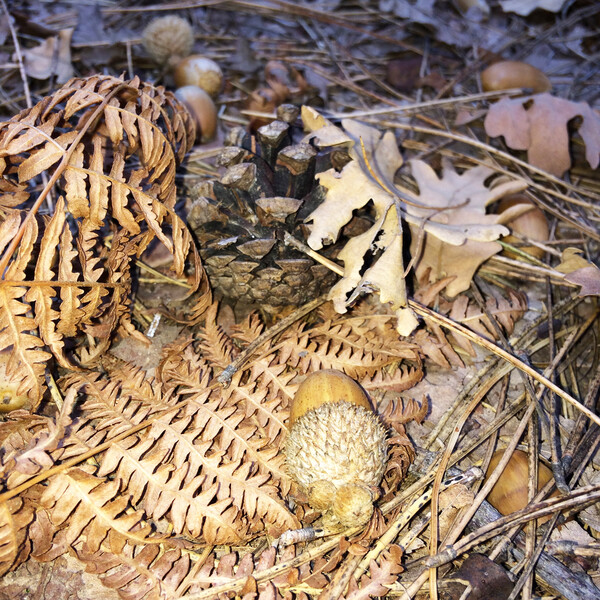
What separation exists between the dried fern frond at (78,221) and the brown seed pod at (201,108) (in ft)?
3.26

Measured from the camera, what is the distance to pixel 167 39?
3.60 m

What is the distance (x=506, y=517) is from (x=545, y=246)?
1.51m

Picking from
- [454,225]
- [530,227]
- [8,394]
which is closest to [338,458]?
[8,394]

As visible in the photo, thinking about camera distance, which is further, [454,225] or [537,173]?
[537,173]

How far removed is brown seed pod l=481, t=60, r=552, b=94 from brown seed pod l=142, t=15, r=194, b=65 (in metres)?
2.12

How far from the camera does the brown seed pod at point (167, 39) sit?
11.8 ft

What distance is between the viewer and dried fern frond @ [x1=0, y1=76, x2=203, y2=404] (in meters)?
1.71

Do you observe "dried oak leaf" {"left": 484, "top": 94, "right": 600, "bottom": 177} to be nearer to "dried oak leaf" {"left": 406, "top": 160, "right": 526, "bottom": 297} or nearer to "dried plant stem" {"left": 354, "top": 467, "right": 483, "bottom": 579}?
"dried oak leaf" {"left": 406, "top": 160, "right": 526, "bottom": 297}

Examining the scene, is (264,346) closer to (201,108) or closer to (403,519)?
(403,519)

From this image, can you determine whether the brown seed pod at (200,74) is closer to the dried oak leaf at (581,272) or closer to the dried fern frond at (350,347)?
the dried fern frond at (350,347)

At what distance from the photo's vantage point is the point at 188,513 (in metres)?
1.59

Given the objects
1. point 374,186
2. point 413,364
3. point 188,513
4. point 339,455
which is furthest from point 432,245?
point 188,513

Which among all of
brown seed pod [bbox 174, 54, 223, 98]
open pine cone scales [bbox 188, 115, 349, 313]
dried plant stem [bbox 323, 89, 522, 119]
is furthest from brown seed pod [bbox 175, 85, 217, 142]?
open pine cone scales [bbox 188, 115, 349, 313]

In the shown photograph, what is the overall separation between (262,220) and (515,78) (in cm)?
240
